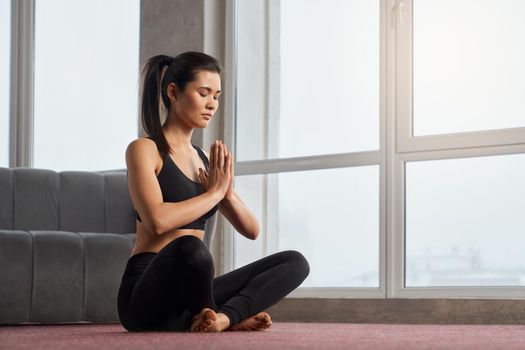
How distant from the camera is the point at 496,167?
3.90 m

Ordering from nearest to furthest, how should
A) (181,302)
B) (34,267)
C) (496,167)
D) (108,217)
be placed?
(181,302), (34,267), (496,167), (108,217)

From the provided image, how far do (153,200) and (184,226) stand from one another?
155 mm

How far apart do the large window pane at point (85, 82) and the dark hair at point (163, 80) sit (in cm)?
278

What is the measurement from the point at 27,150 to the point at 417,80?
2.84 metres

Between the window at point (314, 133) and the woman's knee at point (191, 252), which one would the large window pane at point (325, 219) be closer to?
the window at point (314, 133)

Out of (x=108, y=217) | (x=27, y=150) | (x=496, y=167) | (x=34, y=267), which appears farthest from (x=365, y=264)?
(x=27, y=150)

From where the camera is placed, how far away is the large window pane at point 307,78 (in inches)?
173

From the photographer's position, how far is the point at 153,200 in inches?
96.9

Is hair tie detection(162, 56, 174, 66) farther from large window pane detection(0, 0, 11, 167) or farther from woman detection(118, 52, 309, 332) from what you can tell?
large window pane detection(0, 0, 11, 167)

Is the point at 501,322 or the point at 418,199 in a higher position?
the point at 418,199

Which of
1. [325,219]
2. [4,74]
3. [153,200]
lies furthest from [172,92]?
[4,74]

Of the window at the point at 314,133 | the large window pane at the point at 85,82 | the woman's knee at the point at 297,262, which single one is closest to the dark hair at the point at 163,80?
the woman's knee at the point at 297,262

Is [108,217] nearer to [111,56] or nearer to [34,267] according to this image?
[34,267]

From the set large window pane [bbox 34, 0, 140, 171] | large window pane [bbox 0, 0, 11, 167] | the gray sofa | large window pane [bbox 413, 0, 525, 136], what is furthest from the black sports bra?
large window pane [bbox 0, 0, 11, 167]
